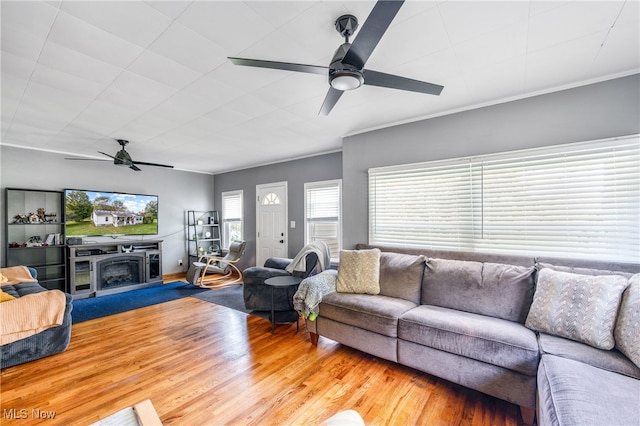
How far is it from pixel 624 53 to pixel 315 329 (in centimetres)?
346

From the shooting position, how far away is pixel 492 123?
2.87m

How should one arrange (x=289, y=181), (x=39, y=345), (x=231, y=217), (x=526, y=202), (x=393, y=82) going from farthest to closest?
(x=231, y=217) < (x=289, y=181) < (x=526, y=202) < (x=39, y=345) < (x=393, y=82)

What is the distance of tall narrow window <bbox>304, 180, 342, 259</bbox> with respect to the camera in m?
4.78

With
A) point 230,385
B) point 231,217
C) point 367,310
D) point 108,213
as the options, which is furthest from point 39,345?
point 231,217

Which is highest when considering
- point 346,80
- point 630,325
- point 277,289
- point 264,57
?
point 264,57

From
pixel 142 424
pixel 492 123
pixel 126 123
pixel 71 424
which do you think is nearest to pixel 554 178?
pixel 492 123

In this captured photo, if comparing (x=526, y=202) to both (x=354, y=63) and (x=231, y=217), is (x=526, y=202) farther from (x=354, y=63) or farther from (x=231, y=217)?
(x=231, y=217)

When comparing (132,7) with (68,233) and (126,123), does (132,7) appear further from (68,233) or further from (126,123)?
(68,233)

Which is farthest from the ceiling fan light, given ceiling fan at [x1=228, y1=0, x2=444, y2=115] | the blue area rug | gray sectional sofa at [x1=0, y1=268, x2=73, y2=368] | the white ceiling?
the blue area rug

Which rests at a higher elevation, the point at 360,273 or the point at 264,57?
the point at 264,57

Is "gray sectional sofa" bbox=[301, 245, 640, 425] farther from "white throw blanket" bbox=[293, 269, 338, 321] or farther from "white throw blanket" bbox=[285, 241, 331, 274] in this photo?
"white throw blanket" bbox=[285, 241, 331, 274]

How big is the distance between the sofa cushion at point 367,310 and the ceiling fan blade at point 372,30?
1.96 m

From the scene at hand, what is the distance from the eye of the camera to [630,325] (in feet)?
5.41

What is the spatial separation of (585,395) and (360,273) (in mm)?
1887
